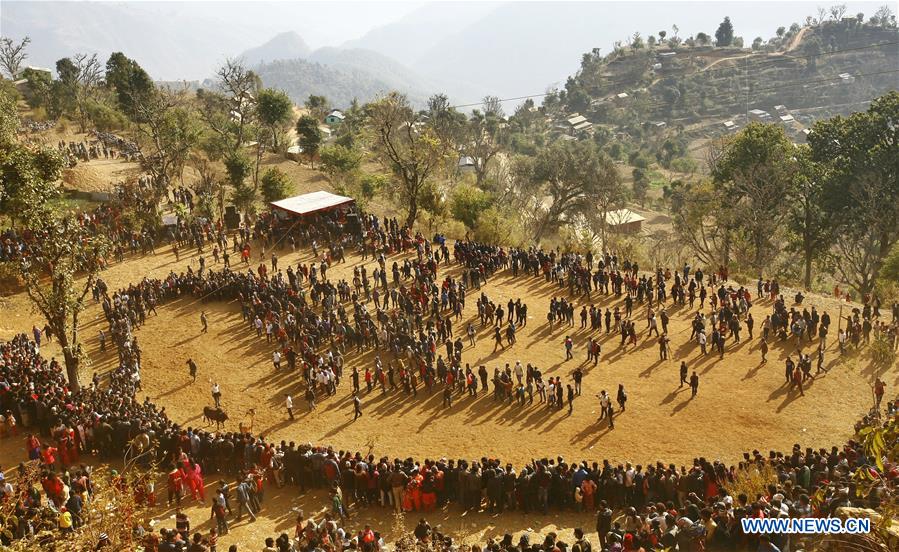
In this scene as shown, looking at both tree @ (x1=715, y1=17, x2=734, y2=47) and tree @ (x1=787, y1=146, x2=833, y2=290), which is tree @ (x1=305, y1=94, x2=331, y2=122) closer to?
tree @ (x1=787, y1=146, x2=833, y2=290)

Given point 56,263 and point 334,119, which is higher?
point 334,119

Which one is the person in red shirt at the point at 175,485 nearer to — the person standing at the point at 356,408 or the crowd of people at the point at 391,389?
the crowd of people at the point at 391,389

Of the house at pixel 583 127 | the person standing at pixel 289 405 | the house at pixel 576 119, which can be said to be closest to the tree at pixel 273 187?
the person standing at pixel 289 405

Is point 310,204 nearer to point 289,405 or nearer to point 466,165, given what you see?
point 289,405

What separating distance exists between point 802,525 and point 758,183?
32.7 meters

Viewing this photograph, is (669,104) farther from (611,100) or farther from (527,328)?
(527,328)

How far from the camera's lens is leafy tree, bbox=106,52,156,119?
58.4m

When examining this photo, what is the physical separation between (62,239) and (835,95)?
148 meters

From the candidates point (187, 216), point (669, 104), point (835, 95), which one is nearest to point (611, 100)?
point (669, 104)

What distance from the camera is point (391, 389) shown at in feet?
72.6

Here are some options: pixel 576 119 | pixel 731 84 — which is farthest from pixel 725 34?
pixel 576 119

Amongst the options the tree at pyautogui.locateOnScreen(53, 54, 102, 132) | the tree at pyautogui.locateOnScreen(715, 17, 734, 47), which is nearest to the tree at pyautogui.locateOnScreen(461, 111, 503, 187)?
the tree at pyautogui.locateOnScreen(53, 54, 102, 132)

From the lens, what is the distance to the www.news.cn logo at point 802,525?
30.9ft

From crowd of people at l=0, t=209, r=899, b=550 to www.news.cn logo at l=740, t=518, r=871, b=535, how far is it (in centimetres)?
26
